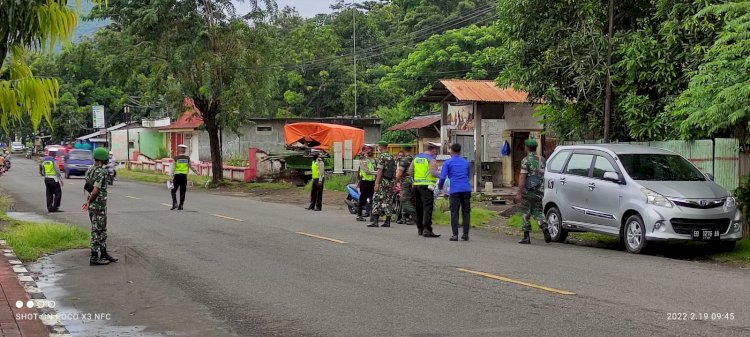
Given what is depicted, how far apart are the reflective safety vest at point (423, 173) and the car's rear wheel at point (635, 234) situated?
157 inches

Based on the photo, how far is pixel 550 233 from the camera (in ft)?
52.7

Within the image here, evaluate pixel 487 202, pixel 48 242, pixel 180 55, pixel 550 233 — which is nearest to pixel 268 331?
pixel 48 242

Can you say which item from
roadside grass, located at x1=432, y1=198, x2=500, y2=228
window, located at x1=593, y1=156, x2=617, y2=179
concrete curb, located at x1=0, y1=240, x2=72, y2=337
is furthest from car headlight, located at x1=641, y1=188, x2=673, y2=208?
concrete curb, located at x1=0, y1=240, x2=72, y2=337

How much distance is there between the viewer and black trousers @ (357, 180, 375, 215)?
21.1 m

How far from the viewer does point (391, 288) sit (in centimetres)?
1003

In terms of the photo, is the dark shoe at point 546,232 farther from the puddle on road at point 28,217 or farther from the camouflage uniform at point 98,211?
the puddle on road at point 28,217

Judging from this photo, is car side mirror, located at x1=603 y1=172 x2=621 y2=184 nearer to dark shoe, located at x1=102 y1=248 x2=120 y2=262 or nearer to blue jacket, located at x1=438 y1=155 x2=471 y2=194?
blue jacket, located at x1=438 y1=155 x2=471 y2=194

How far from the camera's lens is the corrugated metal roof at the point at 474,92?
1180 inches

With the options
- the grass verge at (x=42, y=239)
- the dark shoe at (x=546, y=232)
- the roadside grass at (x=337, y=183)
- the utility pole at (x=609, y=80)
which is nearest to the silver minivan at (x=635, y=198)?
the dark shoe at (x=546, y=232)

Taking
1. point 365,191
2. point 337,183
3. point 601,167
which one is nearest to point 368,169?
point 365,191

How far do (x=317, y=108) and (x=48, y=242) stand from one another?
47.8 metres

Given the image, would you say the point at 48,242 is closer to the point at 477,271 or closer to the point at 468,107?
the point at 477,271

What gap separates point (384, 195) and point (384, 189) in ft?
0.47

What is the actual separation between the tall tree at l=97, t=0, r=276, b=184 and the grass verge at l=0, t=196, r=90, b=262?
19481mm
